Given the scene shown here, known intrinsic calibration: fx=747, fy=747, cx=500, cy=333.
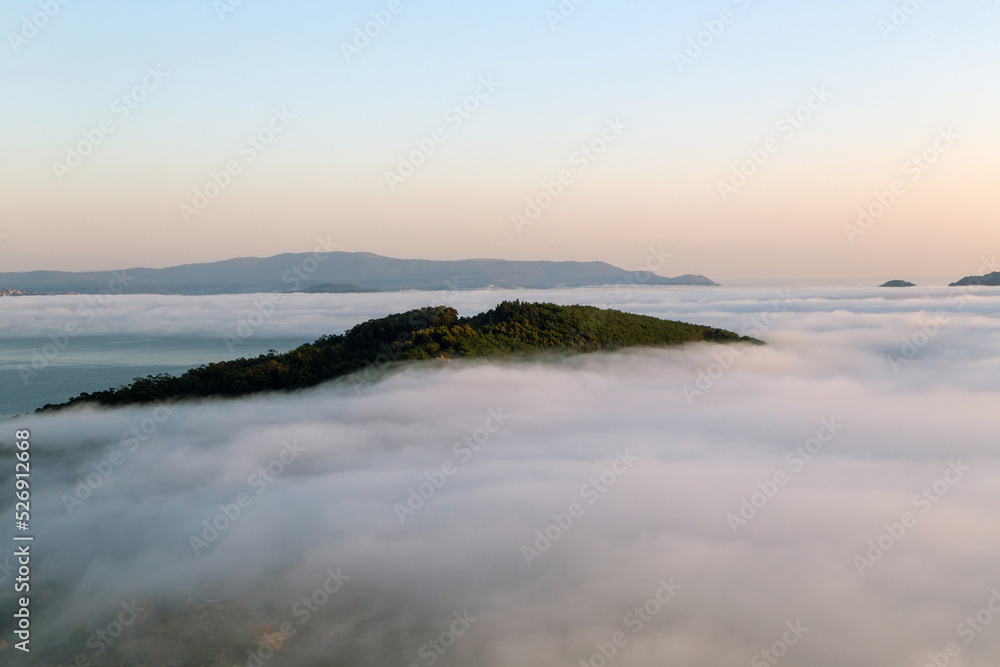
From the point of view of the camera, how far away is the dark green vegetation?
85.8 ft

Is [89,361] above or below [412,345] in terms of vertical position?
below

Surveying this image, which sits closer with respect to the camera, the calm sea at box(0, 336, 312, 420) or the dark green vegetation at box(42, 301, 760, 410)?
the dark green vegetation at box(42, 301, 760, 410)

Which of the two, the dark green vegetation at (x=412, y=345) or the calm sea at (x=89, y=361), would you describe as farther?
the calm sea at (x=89, y=361)

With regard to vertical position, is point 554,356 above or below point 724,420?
above

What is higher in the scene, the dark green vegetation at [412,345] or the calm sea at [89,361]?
the dark green vegetation at [412,345]

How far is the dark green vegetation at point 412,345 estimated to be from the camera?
26.1 meters

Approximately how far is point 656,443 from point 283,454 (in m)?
11.0

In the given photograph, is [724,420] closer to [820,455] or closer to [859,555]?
[820,455]

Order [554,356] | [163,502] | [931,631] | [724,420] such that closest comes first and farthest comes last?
[931,631], [163,502], [724,420], [554,356]

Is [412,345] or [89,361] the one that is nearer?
[412,345]

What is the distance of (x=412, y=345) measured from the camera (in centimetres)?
2828

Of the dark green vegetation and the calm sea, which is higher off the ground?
the dark green vegetation

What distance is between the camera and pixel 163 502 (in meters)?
17.9

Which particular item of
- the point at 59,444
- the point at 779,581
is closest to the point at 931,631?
the point at 779,581
